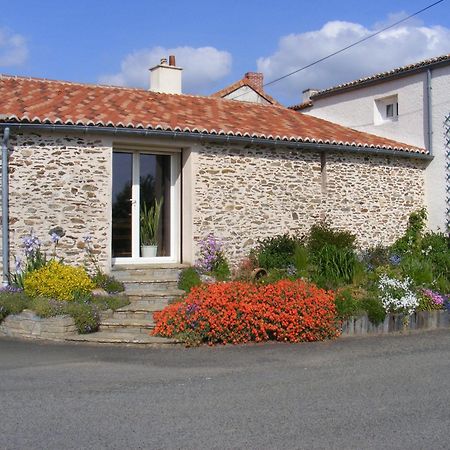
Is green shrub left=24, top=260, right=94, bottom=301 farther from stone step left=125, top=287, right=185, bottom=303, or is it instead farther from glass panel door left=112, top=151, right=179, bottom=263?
glass panel door left=112, top=151, right=179, bottom=263

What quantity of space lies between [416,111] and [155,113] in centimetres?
708

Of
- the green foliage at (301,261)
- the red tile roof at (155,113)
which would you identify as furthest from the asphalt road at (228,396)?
the red tile roof at (155,113)

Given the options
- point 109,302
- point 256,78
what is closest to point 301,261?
point 109,302

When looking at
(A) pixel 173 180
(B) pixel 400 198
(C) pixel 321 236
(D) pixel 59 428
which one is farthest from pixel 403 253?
(D) pixel 59 428

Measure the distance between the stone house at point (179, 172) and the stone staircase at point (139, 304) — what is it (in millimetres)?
530

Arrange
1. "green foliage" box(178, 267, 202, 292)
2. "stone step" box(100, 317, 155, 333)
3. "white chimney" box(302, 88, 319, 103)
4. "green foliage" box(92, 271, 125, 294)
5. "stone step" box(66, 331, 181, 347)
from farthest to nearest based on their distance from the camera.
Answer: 1. "white chimney" box(302, 88, 319, 103)
2. "green foliage" box(178, 267, 202, 292)
3. "green foliage" box(92, 271, 125, 294)
4. "stone step" box(100, 317, 155, 333)
5. "stone step" box(66, 331, 181, 347)

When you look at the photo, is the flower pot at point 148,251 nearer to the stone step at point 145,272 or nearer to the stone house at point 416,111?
the stone step at point 145,272

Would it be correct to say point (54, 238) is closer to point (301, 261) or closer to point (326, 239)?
point (301, 261)

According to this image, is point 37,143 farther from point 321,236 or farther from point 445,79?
point 445,79

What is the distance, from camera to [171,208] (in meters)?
13.0

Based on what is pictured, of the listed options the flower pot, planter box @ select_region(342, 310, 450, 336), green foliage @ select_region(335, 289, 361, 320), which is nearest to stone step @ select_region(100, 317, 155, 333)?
the flower pot

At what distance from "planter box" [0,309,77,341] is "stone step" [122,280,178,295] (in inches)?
71.8

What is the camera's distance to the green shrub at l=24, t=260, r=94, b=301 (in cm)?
1005

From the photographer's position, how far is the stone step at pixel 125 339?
9.04m
